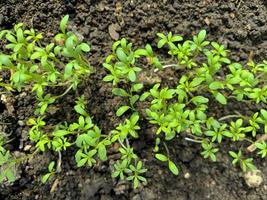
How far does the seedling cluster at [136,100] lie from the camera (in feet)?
6.12

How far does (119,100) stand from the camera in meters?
2.18

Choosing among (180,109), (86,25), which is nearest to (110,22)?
(86,25)

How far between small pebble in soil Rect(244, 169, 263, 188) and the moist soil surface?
0.02 metres

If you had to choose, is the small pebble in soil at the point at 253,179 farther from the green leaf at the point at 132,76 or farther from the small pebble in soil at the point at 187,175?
the green leaf at the point at 132,76

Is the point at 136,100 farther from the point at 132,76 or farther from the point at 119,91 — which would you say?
the point at 132,76

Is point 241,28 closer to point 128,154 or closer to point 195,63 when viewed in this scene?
point 195,63

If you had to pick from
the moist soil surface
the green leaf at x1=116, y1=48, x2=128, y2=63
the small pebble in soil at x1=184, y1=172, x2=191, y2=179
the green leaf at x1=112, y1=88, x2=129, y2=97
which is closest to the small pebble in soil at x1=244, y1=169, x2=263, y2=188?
the moist soil surface

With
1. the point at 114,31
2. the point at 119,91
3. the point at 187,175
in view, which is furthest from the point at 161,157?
the point at 114,31

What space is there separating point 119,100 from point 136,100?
0.15 m

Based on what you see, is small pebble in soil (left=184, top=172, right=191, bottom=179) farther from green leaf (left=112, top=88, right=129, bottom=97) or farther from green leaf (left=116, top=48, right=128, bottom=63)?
green leaf (left=116, top=48, right=128, bottom=63)

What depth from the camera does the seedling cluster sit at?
187cm

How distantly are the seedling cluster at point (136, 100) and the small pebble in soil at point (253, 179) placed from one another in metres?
0.06

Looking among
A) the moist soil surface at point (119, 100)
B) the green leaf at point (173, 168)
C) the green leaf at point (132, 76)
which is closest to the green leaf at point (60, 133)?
the moist soil surface at point (119, 100)

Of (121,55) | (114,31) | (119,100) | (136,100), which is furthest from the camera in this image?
(114,31)
